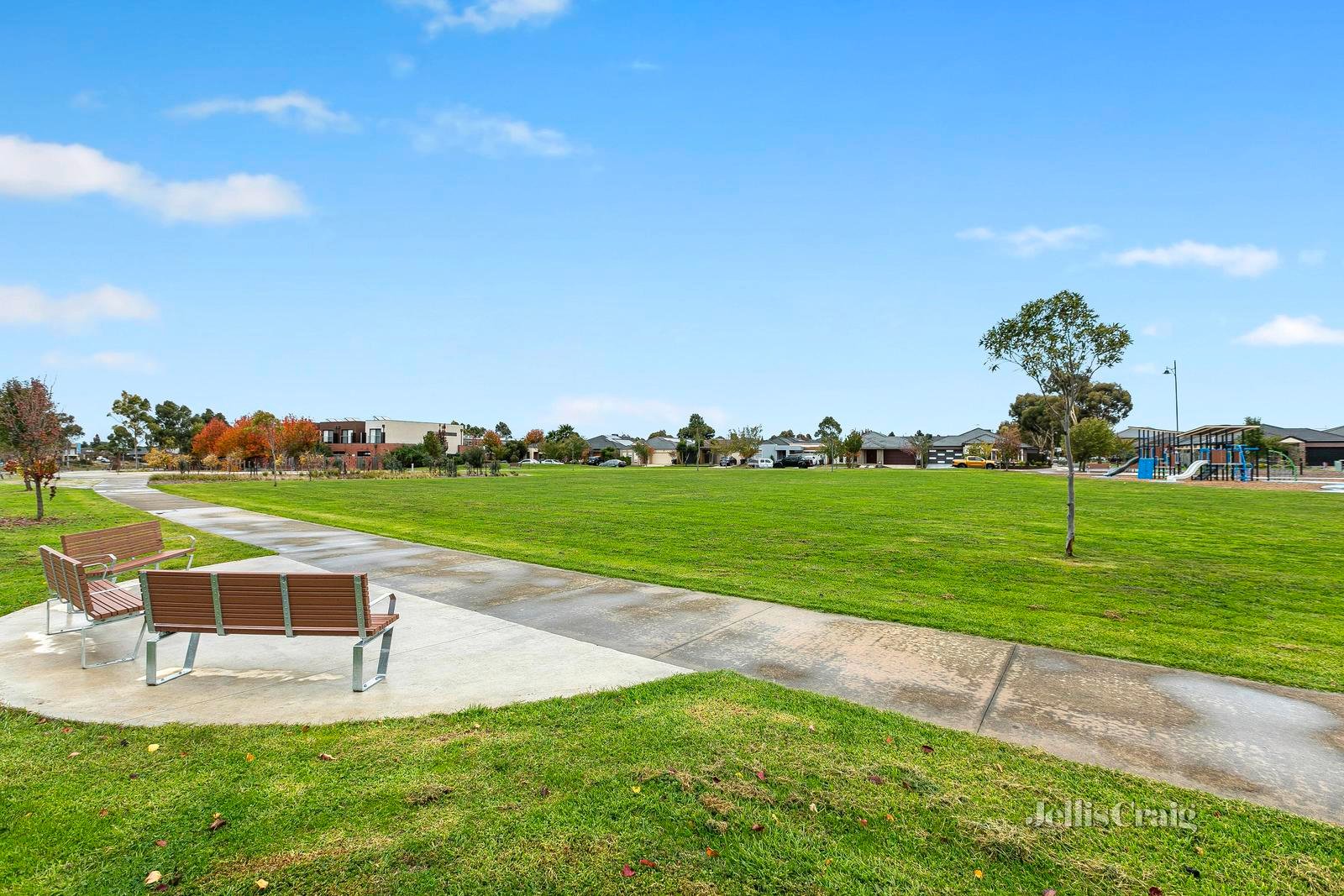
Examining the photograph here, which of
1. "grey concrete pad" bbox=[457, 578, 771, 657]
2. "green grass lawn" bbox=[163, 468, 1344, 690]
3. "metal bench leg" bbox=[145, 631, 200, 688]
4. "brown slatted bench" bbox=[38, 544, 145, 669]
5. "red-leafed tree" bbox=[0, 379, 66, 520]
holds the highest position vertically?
"red-leafed tree" bbox=[0, 379, 66, 520]

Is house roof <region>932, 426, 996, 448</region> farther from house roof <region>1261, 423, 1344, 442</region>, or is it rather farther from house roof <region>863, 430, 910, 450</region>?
house roof <region>1261, 423, 1344, 442</region>

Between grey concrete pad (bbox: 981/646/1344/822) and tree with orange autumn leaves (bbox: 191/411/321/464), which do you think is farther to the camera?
tree with orange autumn leaves (bbox: 191/411/321/464)

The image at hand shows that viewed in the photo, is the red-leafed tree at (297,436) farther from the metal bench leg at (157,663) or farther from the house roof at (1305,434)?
the house roof at (1305,434)

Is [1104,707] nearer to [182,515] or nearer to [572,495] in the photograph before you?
[182,515]

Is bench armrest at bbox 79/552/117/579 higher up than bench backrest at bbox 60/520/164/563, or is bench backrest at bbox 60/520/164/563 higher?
bench backrest at bbox 60/520/164/563

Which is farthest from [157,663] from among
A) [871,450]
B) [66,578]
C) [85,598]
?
[871,450]

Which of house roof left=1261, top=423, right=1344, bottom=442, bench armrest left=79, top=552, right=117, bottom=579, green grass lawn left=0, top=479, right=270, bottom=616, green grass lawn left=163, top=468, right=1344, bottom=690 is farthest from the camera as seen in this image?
house roof left=1261, top=423, right=1344, bottom=442

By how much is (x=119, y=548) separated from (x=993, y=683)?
35.6 ft

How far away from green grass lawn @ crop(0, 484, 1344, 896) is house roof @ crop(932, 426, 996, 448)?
115m

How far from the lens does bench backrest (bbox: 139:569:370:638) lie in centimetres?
534

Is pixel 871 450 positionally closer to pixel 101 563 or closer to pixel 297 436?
pixel 297 436

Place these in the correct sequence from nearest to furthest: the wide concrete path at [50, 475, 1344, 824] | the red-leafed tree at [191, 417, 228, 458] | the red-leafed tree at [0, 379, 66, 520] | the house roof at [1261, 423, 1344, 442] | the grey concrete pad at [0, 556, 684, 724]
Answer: the wide concrete path at [50, 475, 1344, 824] → the grey concrete pad at [0, 556, 684, 724] → the red-leafed tree at [0, 379, 66, 520] → the red-leafed tree at [191, 417, 228, 458] → the house roof at [1261, 423, 1344, 442]

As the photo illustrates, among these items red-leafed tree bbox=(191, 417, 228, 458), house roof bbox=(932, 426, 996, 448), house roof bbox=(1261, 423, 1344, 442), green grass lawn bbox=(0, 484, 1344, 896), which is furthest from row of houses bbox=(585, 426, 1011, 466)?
green grass lawn bbox=(0, 484, 1344, 896)

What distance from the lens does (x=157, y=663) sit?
601cm
